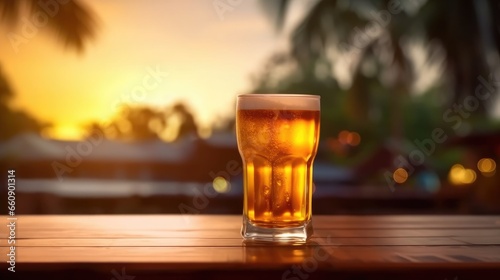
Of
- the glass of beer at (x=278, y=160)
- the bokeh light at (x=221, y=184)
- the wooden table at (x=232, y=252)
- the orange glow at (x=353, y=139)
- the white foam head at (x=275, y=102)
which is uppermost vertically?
the orange glow at (x=353, y=139)

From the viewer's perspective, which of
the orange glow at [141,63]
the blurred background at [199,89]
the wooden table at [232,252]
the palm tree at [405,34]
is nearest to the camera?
the wooden table at [232,252]

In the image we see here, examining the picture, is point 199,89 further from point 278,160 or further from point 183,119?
point 278,160

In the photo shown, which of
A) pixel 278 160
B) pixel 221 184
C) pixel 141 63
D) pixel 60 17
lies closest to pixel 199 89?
pixel 141 63

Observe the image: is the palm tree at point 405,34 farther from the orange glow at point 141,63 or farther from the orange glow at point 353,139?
the orange glow at point 353,139

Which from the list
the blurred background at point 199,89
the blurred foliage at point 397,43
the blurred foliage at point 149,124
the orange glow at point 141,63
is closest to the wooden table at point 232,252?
the blurred background at point 199,89

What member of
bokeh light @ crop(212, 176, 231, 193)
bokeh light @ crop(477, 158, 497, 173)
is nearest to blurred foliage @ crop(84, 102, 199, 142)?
bokeh light @ crop(212, 176, 231, 193)
